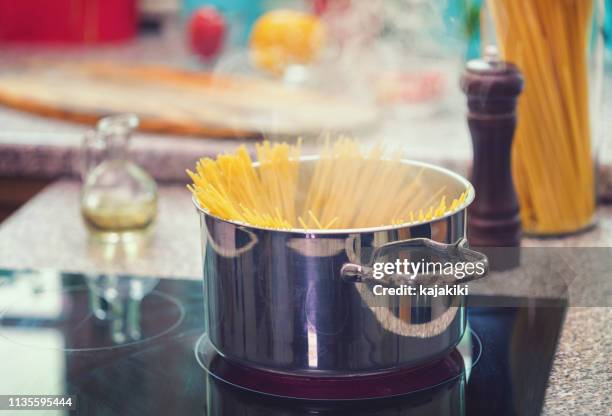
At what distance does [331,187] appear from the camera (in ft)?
2.30

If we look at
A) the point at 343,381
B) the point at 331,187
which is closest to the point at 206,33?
the point at 331,187

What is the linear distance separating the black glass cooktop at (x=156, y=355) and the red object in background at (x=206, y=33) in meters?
0.89

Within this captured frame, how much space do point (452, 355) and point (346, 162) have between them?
0.51 ft

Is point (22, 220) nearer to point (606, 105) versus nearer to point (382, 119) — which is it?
point (382, 119)

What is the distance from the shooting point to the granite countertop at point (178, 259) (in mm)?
639

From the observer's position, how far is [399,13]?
1418 mm

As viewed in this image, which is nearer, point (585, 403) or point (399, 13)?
point (585, 403)

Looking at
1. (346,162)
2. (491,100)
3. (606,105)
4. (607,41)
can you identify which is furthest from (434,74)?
(346,162)

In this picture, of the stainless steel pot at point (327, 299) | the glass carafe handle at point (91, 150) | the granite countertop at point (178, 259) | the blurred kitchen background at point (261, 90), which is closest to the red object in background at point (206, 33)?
the blurred kitchen background at point (261, 90)

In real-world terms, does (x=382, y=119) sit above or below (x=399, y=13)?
below

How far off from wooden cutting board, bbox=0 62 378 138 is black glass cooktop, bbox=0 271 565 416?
0.41 m

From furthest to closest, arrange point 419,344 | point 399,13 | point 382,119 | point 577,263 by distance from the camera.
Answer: point 399,13 → point 382,119 → point 577,263 → point 419,344

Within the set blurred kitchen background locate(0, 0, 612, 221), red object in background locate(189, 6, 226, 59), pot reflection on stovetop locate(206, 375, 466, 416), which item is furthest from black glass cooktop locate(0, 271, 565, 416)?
red object in background locate(189, 6, 226, 59)

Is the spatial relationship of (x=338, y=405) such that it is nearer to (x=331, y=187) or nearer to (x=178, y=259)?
(x=331, y=187)
